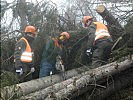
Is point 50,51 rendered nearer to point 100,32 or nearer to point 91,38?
point 91,38

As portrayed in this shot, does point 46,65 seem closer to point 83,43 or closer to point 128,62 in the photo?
point 83,43

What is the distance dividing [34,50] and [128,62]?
2.29 meters

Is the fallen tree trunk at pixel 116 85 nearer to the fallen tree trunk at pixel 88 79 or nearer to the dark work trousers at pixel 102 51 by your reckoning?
the fallen tree trunk at pixel 88 79

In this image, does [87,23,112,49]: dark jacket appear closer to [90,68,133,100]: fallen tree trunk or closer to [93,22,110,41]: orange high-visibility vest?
[93,22,110,41]: orange high-visibility vest

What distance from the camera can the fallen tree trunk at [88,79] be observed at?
390 cm

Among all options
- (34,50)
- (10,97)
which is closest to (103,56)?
(34,50)

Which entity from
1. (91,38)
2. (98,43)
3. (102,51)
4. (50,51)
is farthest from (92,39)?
(50,51)

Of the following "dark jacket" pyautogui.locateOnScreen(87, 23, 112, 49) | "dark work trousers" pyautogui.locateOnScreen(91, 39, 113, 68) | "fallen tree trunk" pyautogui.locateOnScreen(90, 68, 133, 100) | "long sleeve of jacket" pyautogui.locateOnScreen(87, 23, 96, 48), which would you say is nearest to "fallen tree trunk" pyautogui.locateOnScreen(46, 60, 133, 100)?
"fallen tree trunk" pyautogui.locateOnScreen(90, 68, 133, 100)

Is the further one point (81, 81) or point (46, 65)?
point (46, 65)

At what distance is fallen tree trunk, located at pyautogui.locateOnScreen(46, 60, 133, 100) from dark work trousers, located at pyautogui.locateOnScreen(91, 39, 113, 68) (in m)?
0.75

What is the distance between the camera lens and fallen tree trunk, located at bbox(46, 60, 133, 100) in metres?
3.90

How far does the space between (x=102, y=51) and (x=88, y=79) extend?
1.56m

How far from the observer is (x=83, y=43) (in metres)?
6.32

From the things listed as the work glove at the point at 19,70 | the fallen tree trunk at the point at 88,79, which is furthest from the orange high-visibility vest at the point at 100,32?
the work glove at the point at 19,70
